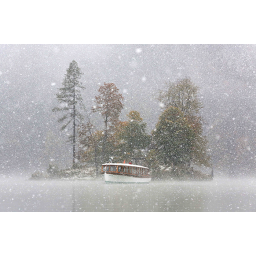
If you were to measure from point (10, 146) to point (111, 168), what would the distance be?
27662mm

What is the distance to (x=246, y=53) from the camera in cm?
2639

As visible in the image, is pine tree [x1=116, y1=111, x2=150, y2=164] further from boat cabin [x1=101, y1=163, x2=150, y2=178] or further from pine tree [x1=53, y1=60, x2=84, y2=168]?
pine tree [x1=53, y1=60, x2=84, y2=168]

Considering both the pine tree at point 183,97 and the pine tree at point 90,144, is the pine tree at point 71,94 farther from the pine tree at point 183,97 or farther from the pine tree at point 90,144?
the pine tree at point 183,97

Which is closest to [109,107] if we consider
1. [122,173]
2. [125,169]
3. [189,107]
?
[189,107]

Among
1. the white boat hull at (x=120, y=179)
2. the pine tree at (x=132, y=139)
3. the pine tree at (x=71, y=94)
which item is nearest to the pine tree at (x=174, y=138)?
the pine tree at (x=132, y=139)

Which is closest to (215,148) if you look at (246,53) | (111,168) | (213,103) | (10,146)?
(213,103)

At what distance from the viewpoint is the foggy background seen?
36.7 m

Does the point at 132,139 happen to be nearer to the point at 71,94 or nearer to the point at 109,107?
the point at 109,107

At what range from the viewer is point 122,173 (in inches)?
1011

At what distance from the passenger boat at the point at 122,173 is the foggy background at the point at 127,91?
833 cm

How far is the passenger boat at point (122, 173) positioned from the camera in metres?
25.6

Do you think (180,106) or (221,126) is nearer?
(180,106)

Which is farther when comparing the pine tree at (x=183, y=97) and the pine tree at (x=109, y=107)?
the pine tree at (x=183, y=97)
